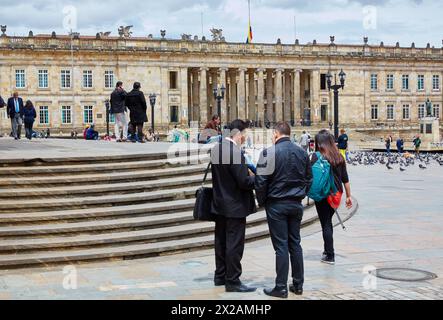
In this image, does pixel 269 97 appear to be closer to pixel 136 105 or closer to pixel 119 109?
pixel 119 109

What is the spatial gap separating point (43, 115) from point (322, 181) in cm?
5780

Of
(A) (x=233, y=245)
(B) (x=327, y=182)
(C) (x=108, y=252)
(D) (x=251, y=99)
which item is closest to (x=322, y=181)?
(B) (x=327, y=182)

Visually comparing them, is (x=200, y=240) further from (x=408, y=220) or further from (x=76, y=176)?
(x=408, y=220)

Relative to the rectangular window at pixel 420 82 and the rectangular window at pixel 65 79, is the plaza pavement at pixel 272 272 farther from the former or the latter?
the rectangular window at pixel 420 82

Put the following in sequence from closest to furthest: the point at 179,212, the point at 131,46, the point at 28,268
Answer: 1. the point at 28,268
2. the point at 179,212
3. the point at 131,46

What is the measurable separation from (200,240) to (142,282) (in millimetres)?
2314

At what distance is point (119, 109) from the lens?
798 inches

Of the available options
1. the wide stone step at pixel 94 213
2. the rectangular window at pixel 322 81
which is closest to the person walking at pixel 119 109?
the wide stone step at pixel 94 213

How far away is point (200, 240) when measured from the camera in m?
10.6

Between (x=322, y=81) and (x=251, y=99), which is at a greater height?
(x=322, y=81)

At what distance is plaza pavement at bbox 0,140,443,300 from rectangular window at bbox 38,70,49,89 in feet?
178

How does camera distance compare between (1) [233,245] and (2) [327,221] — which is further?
(2) [327,221]

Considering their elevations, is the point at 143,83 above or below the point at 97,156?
above
